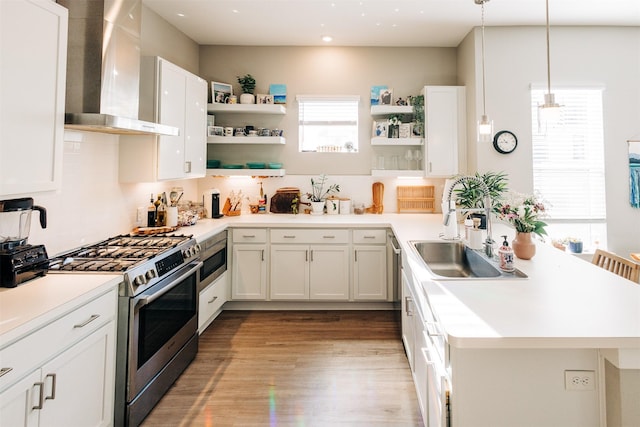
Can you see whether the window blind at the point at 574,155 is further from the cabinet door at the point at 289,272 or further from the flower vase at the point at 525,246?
the cabinet door at the point at 289,272

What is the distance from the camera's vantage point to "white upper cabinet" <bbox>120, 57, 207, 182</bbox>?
2.72 metres

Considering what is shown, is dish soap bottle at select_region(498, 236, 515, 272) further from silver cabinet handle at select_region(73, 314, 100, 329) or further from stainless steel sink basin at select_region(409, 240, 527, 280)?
silver cabinet handle at select_region(73, 314, 100, 329)

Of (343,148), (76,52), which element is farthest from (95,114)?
(343,148)

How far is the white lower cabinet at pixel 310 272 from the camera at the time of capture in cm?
340

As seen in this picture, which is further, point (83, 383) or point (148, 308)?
point (148, 308)

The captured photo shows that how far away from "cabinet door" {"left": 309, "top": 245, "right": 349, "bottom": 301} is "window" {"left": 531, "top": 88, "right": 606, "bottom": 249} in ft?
7.10

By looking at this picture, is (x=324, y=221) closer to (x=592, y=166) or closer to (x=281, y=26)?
(x=281, y=26)

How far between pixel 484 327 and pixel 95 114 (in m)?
2.22

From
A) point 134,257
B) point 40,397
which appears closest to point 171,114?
point 134,257

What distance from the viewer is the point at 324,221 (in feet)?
11.2

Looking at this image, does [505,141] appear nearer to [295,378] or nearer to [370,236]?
[370,236]

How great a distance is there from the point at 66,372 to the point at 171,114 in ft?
7.12

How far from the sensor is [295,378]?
2.34m

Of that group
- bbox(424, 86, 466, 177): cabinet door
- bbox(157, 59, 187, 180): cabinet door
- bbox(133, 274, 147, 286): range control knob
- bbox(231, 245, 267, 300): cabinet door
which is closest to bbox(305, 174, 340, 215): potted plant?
bbox(231, 245, 267, 300): cabinet door
